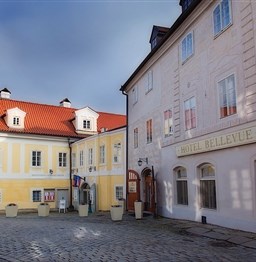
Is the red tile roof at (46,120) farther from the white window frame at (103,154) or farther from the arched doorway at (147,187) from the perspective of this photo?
the arched doorway at (147,187)

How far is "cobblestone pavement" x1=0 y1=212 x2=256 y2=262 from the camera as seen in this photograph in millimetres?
9047

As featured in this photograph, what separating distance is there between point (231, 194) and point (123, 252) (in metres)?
4.89

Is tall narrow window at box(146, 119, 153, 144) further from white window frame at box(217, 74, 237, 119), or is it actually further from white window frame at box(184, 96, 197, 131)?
white window frame at box(217, 74, 237, 119)

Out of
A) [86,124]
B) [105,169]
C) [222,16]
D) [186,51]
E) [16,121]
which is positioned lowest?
[105,169]

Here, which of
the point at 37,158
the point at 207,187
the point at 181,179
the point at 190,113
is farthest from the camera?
the point at 37,158

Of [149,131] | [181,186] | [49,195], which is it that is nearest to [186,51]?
[149,131]

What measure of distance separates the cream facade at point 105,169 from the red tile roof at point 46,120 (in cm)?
504

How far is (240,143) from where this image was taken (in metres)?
12.0

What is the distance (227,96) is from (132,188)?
1037cm

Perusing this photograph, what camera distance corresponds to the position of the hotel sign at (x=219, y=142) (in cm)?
1155

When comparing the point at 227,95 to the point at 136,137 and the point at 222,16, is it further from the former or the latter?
the point at 136,137

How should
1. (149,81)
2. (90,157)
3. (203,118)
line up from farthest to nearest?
1. (90,157)
2. (149,81)
3. (203,118)

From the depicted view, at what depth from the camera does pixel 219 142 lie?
43.1 feet

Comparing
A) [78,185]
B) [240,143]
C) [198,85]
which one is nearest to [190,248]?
[240,143]
